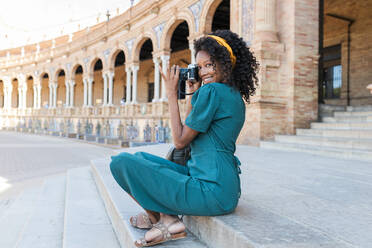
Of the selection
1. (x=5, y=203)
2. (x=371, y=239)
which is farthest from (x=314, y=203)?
(x=5, y=203)

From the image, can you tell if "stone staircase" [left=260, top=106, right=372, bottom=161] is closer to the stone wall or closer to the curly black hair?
the curly black hair

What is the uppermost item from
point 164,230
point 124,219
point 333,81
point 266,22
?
point 266,22

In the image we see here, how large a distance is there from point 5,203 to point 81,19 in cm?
4798

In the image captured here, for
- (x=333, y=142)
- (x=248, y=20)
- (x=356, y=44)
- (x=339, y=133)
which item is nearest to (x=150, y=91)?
(x=356, y=44)

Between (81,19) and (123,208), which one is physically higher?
(81,19)

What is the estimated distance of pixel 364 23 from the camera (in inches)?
480

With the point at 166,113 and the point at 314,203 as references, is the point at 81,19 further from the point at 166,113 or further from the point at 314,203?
the point at 314,203

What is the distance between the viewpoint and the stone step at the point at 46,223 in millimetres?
2504

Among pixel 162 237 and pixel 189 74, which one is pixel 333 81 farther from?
pixel 162 237

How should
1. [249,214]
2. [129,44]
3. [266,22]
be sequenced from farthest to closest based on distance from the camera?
[129,44] → [266,22] → [249,214]

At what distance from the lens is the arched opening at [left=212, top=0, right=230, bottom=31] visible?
13092 mm

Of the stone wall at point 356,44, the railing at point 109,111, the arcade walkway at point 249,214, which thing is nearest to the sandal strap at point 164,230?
the arcade walkway at point 249,214

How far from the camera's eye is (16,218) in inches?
128

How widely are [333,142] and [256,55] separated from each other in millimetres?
3329
